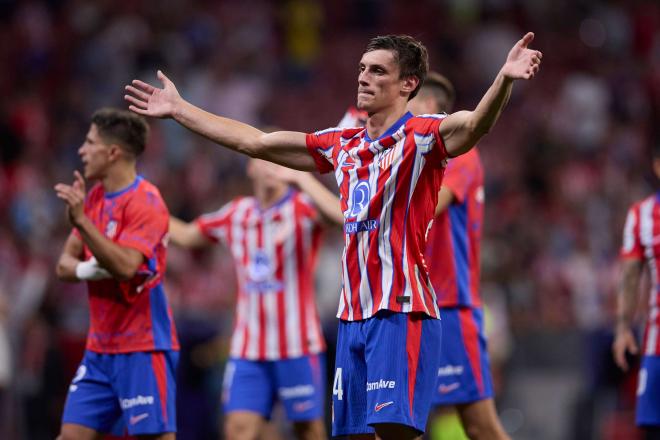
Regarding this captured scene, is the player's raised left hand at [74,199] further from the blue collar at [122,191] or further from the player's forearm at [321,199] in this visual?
the player's forearm at [321,199]

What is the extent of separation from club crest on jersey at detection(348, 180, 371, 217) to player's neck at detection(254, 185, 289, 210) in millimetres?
3147

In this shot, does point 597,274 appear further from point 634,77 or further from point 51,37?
point 51,37

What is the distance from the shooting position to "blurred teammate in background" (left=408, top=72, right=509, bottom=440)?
7.76 metres

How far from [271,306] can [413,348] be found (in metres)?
3.11

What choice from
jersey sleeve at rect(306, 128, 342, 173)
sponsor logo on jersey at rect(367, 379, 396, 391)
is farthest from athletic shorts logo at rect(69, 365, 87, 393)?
sponsor logo on jersey at rect(367, 379, 396, 391)

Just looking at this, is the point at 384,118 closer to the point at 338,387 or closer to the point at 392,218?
the point at 392,218

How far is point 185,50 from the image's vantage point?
17891 millimetres

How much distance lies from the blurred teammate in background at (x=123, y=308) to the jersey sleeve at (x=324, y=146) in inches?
52.5

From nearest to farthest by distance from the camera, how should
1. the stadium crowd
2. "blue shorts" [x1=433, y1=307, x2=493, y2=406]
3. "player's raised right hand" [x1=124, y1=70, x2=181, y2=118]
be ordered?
"player's raised right hand" [x1=124, y1=70, x2=181, y2=118]
"blue shorts" [x1=433, y1=307, x2=493, y2=406]
the stadium crowd

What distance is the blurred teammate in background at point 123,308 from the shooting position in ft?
23.6

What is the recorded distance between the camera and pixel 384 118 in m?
6.21

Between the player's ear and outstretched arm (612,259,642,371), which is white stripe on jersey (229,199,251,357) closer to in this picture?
outstretched arm (612,259,642,371)

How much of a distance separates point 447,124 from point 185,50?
12.5 m

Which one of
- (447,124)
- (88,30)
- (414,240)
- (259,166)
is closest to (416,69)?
(447,124)
